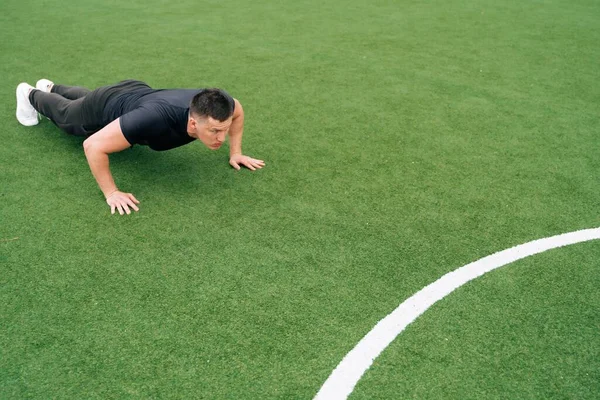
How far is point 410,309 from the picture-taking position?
2.53m

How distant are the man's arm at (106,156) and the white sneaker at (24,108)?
1476 mm

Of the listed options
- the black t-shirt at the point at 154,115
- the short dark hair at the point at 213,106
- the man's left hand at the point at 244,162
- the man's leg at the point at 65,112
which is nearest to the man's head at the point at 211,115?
the short dark hair at the point at 213,106

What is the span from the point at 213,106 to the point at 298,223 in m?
0.88

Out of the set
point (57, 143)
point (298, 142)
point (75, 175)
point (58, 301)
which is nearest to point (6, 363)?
point (58, 301)

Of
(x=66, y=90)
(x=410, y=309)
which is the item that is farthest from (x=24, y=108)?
(x=410, y=309)

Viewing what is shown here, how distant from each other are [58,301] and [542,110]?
4301 millimetres

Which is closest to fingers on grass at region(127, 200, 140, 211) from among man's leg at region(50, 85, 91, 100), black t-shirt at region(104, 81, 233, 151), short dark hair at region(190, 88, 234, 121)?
black t-shirt at region(104, 81, 233, 151)

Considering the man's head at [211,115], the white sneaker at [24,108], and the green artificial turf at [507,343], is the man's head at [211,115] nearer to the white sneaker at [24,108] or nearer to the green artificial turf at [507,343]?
the green artificial turf at [507,343]

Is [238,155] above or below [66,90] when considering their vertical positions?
below

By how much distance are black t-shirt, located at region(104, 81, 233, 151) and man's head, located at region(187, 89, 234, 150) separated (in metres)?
0.15

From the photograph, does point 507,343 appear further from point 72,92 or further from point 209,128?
→ point 72,92

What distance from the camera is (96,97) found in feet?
11.8

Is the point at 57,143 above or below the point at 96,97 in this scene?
below

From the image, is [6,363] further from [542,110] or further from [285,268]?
[542,110]
